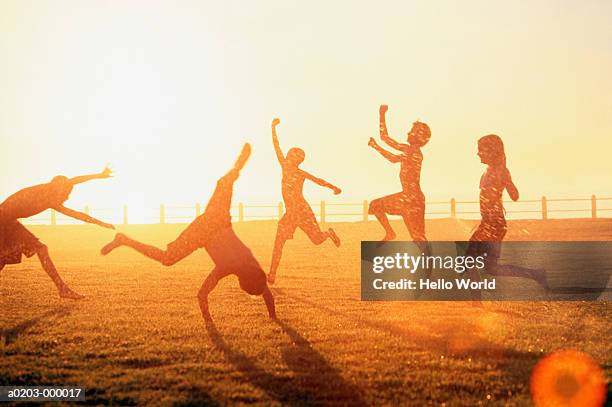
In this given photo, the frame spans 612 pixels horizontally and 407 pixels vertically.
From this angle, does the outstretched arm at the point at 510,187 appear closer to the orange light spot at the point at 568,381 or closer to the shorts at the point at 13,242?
the orange light spot at the point at 568,381

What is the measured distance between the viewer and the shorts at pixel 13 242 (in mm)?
9586

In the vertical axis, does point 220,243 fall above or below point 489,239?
above

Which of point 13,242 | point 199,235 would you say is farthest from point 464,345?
point 13,242

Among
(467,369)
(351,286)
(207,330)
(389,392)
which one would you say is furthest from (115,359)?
(351,286)

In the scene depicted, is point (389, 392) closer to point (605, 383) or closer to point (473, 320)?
point (605, 383)

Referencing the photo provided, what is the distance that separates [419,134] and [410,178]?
0.74 meters

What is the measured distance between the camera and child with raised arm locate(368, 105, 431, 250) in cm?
1051

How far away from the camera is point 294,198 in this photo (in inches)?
458

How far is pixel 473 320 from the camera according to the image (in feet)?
29.9

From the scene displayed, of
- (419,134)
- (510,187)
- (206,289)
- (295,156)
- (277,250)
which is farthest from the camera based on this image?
(277,250)

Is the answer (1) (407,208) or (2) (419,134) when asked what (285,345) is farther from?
(2) (419,134)

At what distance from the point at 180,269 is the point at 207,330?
1130 centimetres

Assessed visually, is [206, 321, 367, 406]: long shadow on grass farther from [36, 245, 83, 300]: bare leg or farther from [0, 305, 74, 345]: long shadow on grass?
[36, 245, 83, 300]: bare leg

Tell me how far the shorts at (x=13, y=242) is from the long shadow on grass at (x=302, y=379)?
14.2 feet
